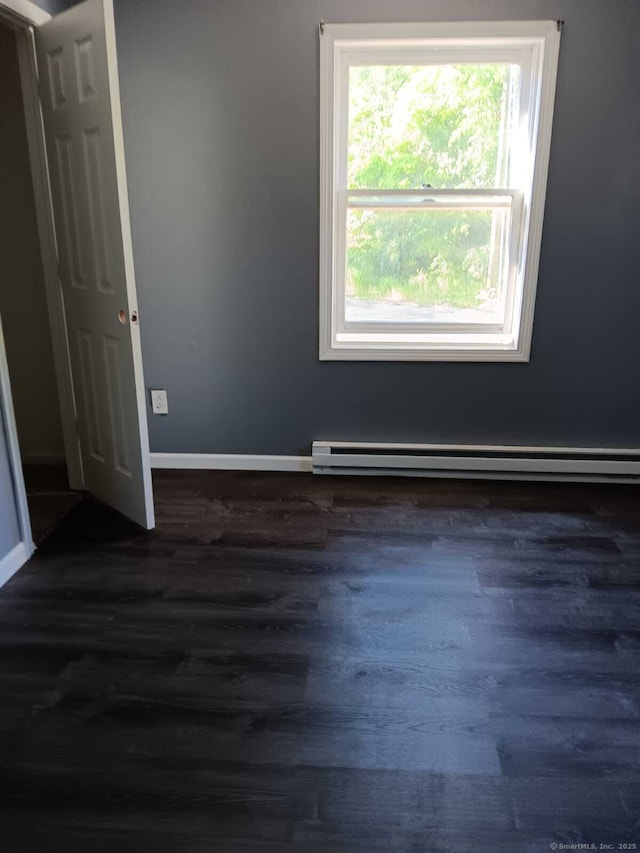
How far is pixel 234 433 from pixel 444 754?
7.00 ft

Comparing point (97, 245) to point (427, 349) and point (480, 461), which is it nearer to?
point (427, 349)

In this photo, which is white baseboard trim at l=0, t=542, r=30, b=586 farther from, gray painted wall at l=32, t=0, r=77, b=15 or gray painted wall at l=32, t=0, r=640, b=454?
gray painted wall at l=32, t=0, r=77, b=15

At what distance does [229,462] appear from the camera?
11.4 ft

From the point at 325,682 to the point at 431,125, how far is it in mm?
2495

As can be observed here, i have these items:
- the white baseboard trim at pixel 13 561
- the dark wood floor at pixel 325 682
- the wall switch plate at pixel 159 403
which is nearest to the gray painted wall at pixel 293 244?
the wall switch plate at pixel 159 403

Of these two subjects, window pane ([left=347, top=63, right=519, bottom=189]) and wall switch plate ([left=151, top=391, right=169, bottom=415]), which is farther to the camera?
wall switch plate ([left=151, top=391, right=169, bottom=415])

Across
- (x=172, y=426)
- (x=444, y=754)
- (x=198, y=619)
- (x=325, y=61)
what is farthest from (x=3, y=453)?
(x=325, y=61)

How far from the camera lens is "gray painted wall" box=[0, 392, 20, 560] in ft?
7.67

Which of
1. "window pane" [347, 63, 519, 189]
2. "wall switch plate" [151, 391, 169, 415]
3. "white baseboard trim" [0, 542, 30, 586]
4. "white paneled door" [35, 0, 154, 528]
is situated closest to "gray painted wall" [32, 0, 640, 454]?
"wall switch plate" [151, 391, 169, 415]

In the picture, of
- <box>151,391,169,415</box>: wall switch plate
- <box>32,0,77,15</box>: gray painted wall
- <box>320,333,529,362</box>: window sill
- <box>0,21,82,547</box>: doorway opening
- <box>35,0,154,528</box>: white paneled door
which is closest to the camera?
<box>35,0,154,528</box>: white paneled door

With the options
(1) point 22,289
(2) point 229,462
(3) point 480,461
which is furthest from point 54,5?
(3) point 480,461

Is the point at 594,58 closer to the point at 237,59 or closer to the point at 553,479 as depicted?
the point at 237,59

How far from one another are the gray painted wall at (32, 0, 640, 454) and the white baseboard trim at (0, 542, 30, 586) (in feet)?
3.67

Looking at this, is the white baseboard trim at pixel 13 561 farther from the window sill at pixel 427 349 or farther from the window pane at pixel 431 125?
the window pane at pixel 431 125
